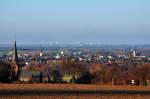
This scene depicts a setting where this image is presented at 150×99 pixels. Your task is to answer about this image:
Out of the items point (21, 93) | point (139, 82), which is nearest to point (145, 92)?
point (21, 93)

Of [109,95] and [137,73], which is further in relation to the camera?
[137,73]

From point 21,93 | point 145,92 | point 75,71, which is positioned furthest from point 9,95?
point 75,71

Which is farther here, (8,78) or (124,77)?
(124,77)

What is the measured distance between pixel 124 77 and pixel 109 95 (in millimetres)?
34018

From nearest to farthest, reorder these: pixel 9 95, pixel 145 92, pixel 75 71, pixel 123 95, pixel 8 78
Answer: pixel 9 95
pixel 123 95
pixel 145 92
pixel 8 78
pixel 75 71

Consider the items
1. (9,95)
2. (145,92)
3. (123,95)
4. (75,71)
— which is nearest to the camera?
(9,95)

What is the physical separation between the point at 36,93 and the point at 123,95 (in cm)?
649

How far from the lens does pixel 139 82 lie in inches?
2480

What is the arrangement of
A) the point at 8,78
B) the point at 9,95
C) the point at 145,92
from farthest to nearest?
the point at 8,78 < the point at 145,92 < the point at 9,95

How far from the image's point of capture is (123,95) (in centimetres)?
4003

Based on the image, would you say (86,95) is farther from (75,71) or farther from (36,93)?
(75,71)

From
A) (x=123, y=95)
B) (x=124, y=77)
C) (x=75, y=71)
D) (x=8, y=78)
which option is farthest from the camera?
(x=75, y=71)

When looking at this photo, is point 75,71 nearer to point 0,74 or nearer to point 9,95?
point 0,74

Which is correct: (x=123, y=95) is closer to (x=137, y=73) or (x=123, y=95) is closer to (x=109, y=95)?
(x=109, y=95)
